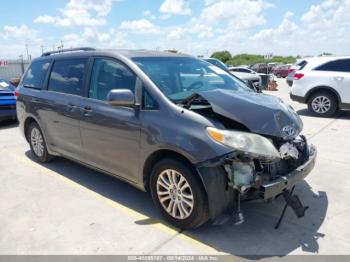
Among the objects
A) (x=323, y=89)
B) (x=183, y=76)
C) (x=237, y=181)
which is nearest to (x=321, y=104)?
(x=323, y=89)

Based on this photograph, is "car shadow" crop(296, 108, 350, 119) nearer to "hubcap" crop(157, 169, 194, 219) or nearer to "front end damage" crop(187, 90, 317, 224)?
"front end damage" crop(187, 90, 317, 224)

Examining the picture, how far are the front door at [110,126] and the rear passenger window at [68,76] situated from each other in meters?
0.29

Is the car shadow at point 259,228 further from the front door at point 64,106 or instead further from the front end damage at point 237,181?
the front door at point 64,106

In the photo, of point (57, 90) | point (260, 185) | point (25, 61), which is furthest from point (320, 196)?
point (25, 61)

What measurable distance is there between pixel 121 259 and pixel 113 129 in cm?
149

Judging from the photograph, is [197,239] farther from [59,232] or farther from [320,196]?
[320,196]

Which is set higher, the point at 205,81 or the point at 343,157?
the point at 205,81

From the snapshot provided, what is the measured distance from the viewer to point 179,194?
11.3ft

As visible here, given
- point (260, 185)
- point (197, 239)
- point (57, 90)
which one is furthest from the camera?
point (57, 90)

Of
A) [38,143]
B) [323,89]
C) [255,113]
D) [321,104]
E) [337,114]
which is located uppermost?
[255,113]

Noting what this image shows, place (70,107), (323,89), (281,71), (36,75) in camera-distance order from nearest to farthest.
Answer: (70,107)
(36,75)
(323,89)
(281,71)

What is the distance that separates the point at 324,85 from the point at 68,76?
7561 mm

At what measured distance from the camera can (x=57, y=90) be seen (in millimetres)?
5109

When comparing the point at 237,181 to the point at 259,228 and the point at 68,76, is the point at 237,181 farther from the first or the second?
the point at 68,76
